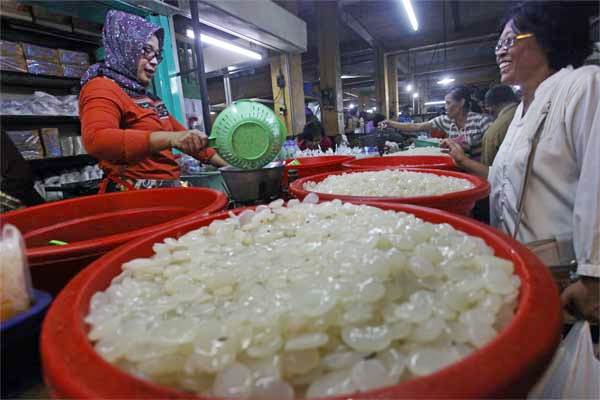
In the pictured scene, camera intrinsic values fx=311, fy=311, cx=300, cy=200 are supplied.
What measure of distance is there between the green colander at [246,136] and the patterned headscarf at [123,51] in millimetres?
773

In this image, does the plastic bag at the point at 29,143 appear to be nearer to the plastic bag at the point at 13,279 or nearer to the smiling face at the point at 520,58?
the plastic bag at the point at 13,279

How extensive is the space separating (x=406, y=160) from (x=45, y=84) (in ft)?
14.3

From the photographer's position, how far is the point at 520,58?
1491 mm

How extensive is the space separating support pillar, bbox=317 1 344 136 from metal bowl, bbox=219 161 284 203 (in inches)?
200

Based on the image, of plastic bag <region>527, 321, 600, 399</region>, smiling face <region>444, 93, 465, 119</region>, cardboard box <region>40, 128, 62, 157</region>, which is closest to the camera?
plastic bag <region>527, 321, 600, 399</region>

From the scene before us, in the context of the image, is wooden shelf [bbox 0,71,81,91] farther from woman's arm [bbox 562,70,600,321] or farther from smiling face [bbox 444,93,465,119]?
smiling face [bbox 444,93,465,119]

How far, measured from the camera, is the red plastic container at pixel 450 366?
31 cm

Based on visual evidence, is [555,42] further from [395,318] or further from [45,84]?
[45,84]

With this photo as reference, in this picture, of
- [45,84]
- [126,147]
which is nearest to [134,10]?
[45,84]

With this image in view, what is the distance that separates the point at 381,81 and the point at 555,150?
9.49m

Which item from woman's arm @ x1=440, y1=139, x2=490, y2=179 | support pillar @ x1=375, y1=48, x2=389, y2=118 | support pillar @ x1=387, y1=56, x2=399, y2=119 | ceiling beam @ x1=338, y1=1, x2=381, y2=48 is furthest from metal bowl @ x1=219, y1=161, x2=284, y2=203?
support pillar @ x1=387, y1=56, x2=399, y2=119

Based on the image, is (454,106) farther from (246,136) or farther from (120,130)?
(120,130)

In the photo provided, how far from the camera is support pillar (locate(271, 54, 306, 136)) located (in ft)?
19.1

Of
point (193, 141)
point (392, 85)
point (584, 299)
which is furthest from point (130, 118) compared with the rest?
point (392, 85)
